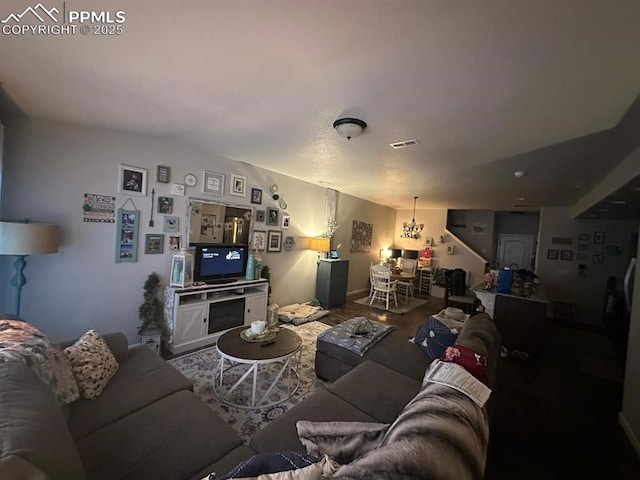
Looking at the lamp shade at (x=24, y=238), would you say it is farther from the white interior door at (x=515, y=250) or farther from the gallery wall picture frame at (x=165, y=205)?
the white interior door at (x=515, y=250)

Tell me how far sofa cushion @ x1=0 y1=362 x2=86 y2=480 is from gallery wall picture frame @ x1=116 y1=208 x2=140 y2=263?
81.6 inches

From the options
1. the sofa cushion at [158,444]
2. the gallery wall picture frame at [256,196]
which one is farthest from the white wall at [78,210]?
the sofa cushion at [158,444]

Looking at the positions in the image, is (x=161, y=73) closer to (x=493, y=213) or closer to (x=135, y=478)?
(x=135, y=478)

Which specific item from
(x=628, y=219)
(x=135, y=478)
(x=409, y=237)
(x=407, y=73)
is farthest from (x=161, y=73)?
(x=628, y=219)

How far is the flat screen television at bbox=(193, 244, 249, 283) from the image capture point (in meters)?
3.39

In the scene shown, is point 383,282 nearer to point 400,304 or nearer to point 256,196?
point 400,304

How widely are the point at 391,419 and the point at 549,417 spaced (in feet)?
6.29

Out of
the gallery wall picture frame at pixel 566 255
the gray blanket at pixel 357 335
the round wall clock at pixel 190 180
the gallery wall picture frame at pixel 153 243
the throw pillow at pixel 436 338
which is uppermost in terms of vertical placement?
the round wall clock at pixel 190 180

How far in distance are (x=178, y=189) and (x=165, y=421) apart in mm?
2657

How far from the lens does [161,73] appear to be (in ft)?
5.44

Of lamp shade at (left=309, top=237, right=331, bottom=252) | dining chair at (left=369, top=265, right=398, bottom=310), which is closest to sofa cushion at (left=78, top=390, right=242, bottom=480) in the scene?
lamp shade at (left=309, top=237, right=331, bottom=252)

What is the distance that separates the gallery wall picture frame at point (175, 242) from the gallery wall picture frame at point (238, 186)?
0.97 meters

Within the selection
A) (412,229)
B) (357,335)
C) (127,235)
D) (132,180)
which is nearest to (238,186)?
(132,180)

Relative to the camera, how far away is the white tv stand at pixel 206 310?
3.02 metres
